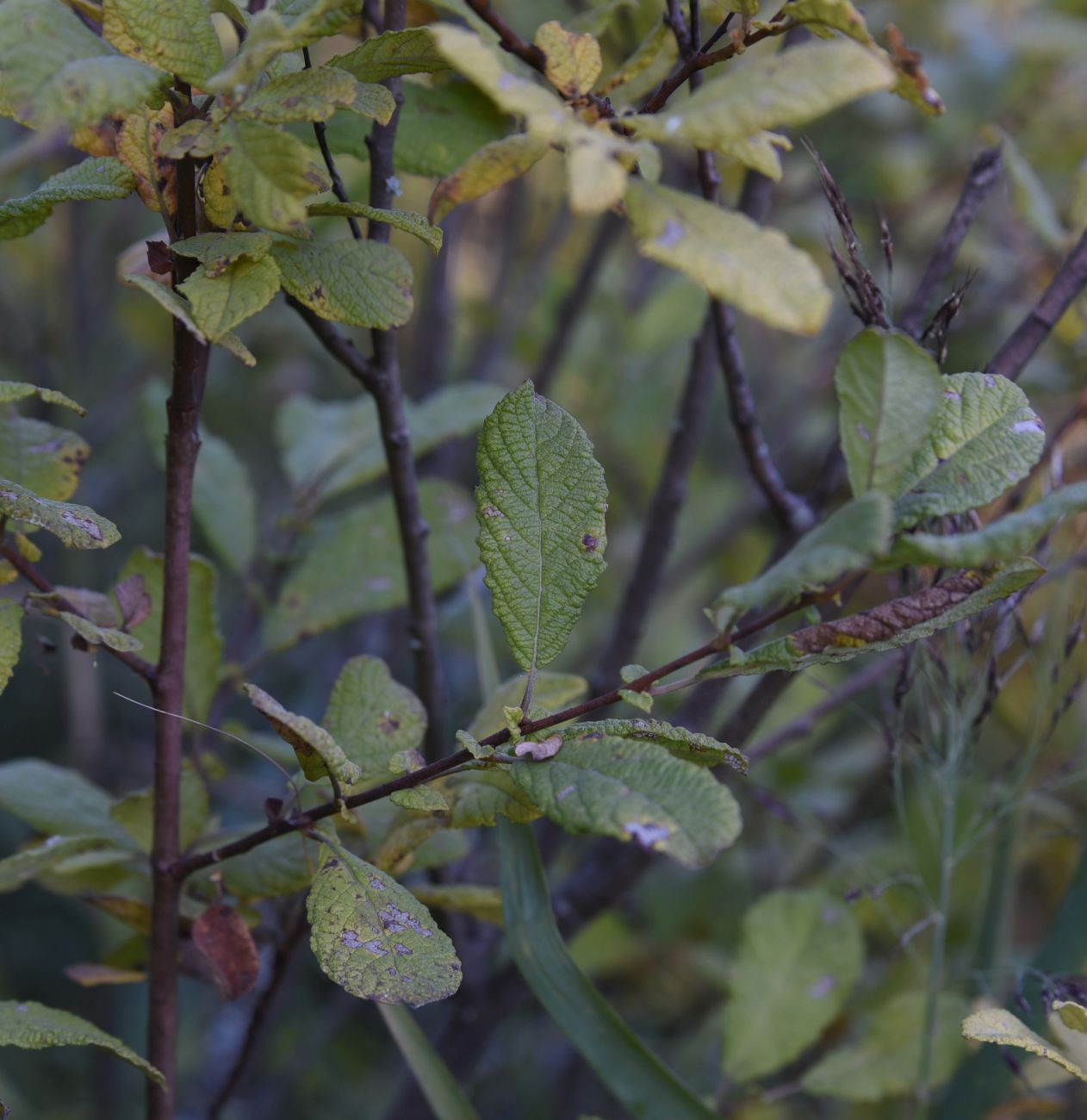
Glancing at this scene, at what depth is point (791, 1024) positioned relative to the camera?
76cm

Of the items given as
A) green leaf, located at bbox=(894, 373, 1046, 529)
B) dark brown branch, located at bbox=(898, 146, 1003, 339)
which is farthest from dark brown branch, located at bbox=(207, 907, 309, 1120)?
dark brown branch, located at bbox=(898, 146, 1003, 339)

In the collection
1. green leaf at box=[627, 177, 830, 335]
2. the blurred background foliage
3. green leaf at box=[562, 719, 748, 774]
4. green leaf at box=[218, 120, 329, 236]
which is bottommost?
the blurred background foliage

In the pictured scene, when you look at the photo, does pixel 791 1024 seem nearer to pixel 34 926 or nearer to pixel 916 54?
pixel 916 54

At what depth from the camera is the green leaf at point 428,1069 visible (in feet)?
1.93

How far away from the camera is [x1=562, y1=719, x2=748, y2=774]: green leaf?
1.35 ft

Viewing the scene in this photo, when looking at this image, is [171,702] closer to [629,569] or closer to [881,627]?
[881,627]

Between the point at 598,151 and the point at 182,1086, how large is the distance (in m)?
1.19

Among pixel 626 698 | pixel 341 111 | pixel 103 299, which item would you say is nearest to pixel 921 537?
pixel 626 698

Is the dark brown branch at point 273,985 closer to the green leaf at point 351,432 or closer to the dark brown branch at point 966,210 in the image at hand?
the green leaf at point 351,432

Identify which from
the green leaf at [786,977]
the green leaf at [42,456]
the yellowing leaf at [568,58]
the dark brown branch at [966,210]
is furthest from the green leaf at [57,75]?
the green leaf at [786,977]

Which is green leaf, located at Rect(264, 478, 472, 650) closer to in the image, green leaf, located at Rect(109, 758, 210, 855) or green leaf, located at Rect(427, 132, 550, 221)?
green leaf, located at Rect(109, 758, 210, 855)

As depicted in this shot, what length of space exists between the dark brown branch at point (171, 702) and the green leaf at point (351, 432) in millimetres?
299

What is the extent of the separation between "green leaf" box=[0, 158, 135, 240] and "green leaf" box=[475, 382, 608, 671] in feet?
0.56

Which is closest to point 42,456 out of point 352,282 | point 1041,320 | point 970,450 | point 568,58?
point 352,282
